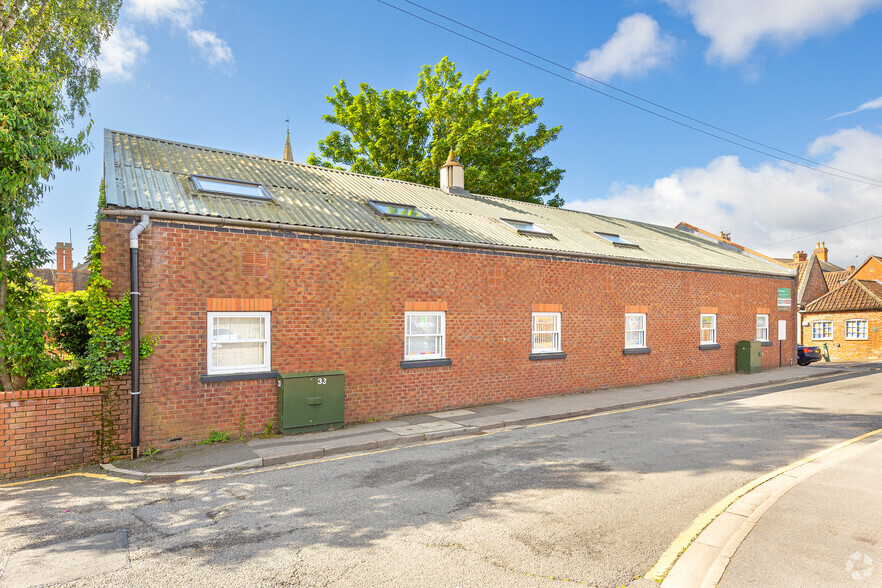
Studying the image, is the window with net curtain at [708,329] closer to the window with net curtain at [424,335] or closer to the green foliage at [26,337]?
the window with net curtain at [424,335]

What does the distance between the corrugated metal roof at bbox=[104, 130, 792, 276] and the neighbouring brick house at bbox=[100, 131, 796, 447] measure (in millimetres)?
72

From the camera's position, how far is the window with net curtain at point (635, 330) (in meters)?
16.0

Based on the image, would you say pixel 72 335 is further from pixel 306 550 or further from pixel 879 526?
pixel 879 526

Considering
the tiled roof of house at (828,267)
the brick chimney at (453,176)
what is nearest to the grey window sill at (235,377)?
the brick chimney at (453,176)

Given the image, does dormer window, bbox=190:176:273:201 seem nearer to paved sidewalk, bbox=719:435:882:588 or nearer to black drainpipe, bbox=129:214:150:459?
black drainpipe, bbox=129:214:150:459

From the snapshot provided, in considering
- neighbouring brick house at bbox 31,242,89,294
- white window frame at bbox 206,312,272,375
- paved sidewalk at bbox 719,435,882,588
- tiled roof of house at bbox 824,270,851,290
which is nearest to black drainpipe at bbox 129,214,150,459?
white window frame at bbox 206,312,272,375

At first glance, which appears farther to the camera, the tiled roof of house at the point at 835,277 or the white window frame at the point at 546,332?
the tiled roof of house at the point at 835,277

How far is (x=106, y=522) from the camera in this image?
18.7 ft

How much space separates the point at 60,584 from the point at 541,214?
56.5 feet

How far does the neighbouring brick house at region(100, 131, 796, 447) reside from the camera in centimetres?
894

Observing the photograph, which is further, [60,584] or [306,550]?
[306,550]

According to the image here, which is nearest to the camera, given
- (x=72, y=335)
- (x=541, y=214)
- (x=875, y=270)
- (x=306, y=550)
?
(x=306, y=550)

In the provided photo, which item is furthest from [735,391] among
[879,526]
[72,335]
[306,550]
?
[72,335]

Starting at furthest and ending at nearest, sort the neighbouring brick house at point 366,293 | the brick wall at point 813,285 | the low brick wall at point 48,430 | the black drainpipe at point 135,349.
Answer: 1. the brick wall at point 813,285
2. the neighbouring brick house at point 366,293
3. the black drainpipe at point 135,349
4. the low brick wall at point 48,430
